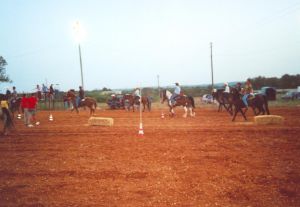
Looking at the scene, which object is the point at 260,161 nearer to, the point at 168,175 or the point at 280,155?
the point at 280,155

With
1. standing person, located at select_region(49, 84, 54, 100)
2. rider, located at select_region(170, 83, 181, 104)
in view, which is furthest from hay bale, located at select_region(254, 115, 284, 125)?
standing person, located at select_region(49, 84, 54, 100)

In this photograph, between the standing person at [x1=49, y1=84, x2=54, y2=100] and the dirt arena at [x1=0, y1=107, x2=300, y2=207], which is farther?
the standing person at [x1=49, y1=84, x2=54, y2=100]

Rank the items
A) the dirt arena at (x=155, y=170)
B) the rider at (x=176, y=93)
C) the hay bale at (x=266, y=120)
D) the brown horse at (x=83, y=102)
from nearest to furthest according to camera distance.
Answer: the dirt arena at (x=155, y=170) < the hay bale at (x=266, y=120) < the rider at (x=176, y=93) < the brown horse at (x=83, y=102)

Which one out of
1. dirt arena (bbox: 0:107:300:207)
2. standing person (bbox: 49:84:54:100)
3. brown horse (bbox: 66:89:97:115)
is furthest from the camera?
standing person (bbox: 49:84:54:100)

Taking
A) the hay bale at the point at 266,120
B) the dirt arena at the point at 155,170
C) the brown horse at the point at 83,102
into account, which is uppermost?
the brown horse at the point at 83,102

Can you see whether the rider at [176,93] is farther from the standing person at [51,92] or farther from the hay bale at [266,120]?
the standing person at [51,92]

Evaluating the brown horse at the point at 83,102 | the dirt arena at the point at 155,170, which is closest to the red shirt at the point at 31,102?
the dirt arena at the point at 155,170

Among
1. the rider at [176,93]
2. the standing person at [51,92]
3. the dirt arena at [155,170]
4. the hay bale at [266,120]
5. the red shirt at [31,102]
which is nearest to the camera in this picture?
the dirt arena at [155,170]

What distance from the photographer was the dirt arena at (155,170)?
722 cm

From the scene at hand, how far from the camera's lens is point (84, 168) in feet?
31.9

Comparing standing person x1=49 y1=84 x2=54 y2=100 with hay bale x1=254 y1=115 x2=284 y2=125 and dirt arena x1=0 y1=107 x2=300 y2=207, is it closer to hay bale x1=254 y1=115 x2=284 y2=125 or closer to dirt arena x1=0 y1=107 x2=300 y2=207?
dirt arena x1=0 y1=107 x2=300 y2=207

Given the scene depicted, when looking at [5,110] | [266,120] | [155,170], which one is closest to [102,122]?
[5,110]

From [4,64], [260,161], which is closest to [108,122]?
[260,161]

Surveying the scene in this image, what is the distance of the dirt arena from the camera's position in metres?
7.22
